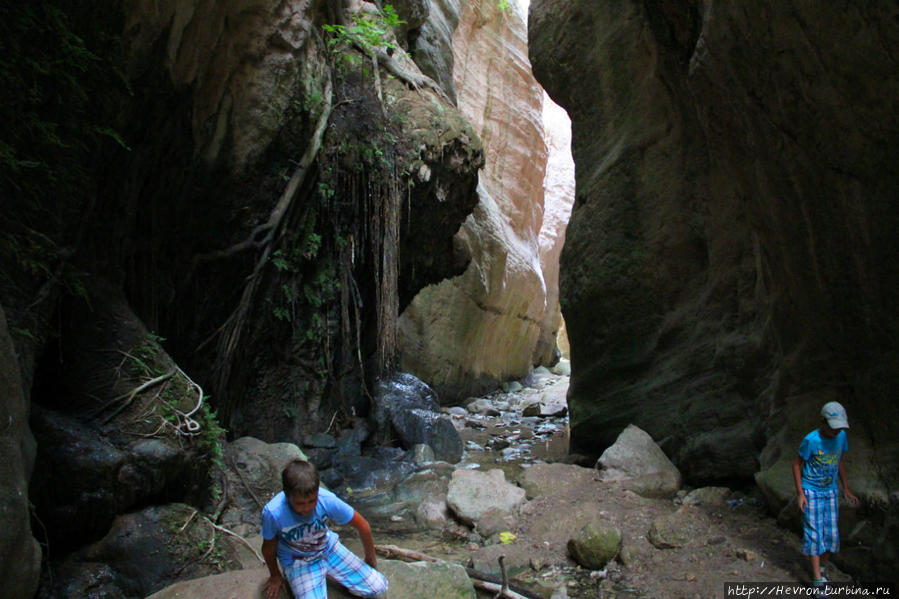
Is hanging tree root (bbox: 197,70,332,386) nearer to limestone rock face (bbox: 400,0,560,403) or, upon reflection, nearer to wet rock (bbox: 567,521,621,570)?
wet rock (bbox: 567,521,621,570)

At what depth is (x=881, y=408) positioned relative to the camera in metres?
3.63

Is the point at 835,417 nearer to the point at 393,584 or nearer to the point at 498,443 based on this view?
the point at 393,584

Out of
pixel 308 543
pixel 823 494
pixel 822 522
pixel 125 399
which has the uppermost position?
pixel 823 494

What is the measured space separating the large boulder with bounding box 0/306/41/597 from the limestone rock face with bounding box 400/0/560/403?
36.8 ft

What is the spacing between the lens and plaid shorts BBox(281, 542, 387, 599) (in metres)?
2.44

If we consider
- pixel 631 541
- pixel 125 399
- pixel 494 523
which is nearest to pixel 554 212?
pixel 494 523

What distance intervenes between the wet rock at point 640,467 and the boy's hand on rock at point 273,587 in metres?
4.19

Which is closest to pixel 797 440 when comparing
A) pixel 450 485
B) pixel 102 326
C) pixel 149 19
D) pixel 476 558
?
pixel 476 558

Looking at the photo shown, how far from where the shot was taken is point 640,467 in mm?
6023

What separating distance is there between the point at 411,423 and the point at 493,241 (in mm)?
8753

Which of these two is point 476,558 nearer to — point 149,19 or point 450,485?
point 450,485

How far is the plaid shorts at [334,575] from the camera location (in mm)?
2439

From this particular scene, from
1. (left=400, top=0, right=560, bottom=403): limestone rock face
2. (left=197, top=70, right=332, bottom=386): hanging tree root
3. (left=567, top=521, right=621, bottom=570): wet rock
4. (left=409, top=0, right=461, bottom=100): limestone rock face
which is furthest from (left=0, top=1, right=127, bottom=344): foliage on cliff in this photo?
(left=400, top=0, right=560, bottom=403): limestone rock face

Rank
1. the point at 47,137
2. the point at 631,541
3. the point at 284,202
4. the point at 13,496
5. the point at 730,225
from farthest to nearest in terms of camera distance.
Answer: the point at 284,202, the point at 730,225, the point at 631,541, the point at 47,137, the point at 13,496
